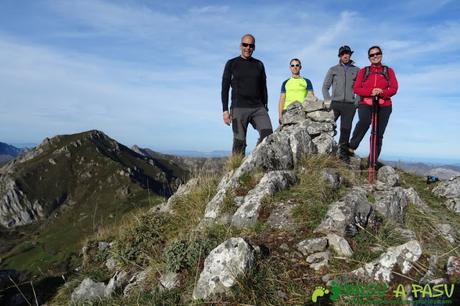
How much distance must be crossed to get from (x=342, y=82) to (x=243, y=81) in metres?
3.59

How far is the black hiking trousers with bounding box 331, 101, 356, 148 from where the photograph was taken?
12422mm

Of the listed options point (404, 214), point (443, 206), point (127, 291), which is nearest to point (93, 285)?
point (127, 291)

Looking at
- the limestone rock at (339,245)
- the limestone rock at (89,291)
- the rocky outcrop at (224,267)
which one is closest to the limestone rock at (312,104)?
the limestone rock at (339,245)

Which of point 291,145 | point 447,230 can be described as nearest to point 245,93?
point 291,145

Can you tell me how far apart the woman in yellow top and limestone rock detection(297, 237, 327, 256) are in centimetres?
776

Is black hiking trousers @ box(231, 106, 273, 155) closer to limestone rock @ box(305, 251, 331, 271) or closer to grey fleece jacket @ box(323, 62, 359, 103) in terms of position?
grey fleece jacket @ box(323, 62, 359, 103)

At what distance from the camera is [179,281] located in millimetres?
6234

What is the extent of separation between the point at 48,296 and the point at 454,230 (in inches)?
404

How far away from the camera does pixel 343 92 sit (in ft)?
40.4

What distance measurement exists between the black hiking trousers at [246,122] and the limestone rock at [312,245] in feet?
18.0

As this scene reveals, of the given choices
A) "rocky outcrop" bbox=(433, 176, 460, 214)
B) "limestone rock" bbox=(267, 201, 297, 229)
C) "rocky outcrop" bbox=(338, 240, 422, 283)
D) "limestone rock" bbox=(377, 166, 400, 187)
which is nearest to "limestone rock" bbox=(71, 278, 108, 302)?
"limestone rock" bbox=(267, 201, 297, 229)

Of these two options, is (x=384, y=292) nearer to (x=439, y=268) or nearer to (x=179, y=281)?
(x=439, y=268)

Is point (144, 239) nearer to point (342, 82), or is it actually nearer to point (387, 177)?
point (342, 82)

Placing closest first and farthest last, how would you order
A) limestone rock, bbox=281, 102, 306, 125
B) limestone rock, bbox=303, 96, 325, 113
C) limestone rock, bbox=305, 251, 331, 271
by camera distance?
limestone rock, bbox=305, 251, 331, 271
limestone rock, bbox=303, 96, 325, 113
limestone rock, bbox=281, 102, 306, 125
